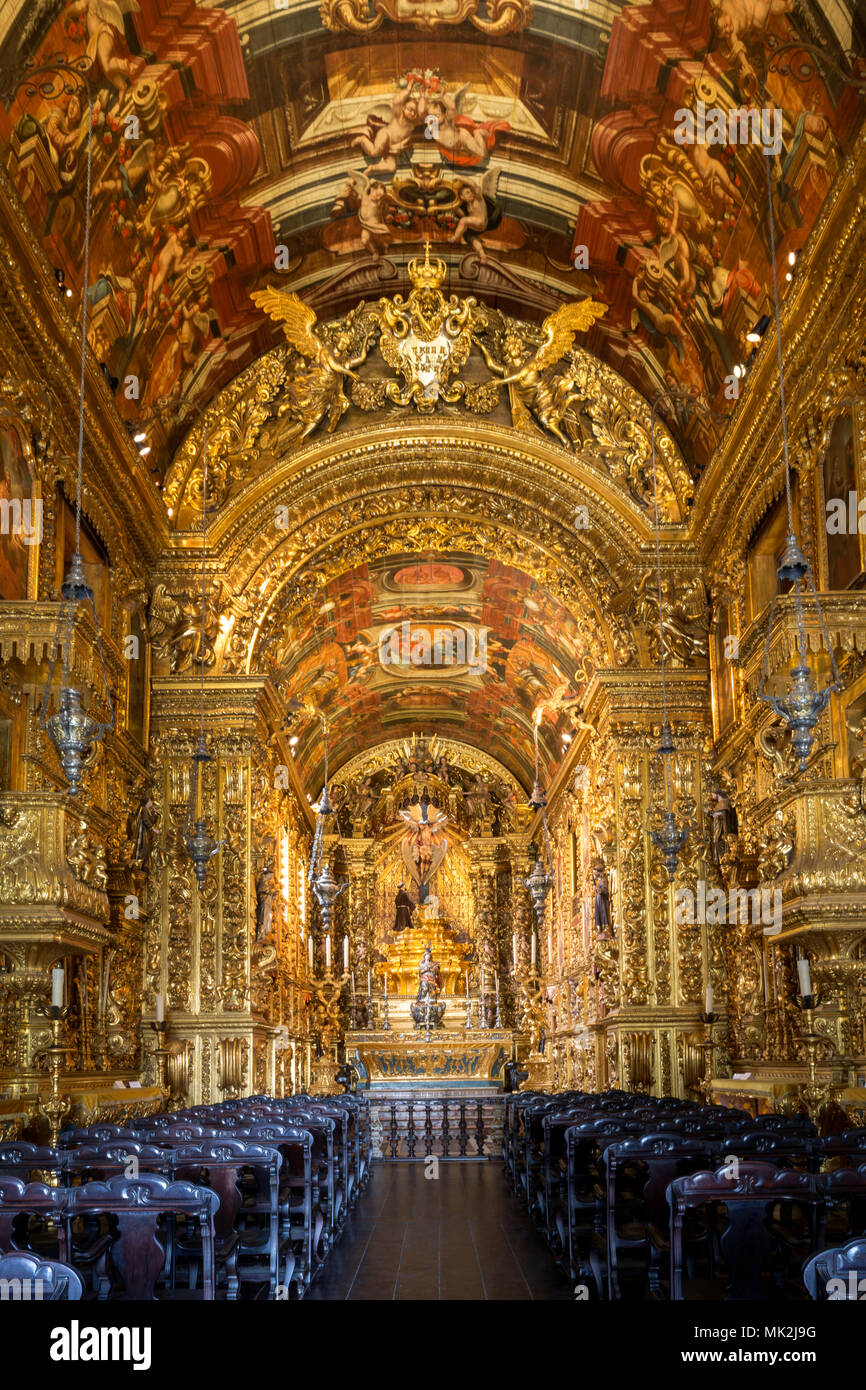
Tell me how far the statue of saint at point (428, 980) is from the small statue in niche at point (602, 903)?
555 inches

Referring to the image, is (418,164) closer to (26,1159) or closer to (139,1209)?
(26,1159)

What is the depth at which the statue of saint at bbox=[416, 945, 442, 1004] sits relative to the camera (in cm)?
3541

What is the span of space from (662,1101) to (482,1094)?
11486 millimetres

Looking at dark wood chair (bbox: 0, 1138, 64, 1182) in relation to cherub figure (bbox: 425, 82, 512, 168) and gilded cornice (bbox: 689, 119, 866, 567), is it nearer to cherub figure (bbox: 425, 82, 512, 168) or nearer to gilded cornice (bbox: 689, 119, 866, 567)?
gilded cornice (bbox: 689, 119, 866, 567)

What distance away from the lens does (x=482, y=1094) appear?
2450 centimetres

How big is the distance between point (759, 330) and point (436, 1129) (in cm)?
1466

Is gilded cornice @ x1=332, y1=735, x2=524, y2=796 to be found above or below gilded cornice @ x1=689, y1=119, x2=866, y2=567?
below

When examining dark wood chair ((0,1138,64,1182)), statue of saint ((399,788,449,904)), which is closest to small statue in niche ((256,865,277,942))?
dark wood chair ((0,1138,64,1182))

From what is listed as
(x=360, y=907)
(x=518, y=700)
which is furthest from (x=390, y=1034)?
(x=518, y=700)

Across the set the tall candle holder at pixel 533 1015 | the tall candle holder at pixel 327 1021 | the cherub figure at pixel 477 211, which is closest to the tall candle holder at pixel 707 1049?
the cherub figure at pixel 477 211

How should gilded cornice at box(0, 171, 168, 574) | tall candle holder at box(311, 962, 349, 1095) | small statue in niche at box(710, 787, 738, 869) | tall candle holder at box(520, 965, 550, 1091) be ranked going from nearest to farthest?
gilded cornice at box(0, 171, 168, 574) < small statue in niche at box(710, 787, 738, 869) < tall candle holder at box(520, 965, 550, 1091) < tall candle holder at box(311, 962, 349, 1095)

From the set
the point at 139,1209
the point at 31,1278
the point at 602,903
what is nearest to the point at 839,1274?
the point at 31,1278

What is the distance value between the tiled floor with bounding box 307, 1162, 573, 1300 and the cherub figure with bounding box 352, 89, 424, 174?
42.1 ft
